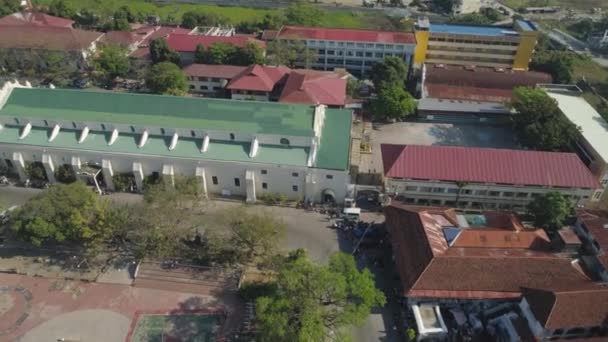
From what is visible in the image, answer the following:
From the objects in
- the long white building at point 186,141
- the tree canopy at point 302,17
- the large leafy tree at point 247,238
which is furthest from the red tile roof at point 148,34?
the large leafy tree at point 247,238

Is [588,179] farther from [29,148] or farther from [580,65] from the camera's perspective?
[29,148]

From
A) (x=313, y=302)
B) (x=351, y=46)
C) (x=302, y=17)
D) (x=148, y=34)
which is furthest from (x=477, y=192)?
(x=148, y=34)

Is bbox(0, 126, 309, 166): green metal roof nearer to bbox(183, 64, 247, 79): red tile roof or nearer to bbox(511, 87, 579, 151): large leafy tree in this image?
bbox(183, 64, 247, 79): red tile roof

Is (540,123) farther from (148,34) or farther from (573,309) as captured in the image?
(148,34)

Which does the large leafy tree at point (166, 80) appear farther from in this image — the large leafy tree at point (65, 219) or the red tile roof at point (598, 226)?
the red tile roof at point (598, 226)

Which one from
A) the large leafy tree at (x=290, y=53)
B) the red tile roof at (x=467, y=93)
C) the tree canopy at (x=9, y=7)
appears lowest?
the red tile roof at (x=467, y=93)

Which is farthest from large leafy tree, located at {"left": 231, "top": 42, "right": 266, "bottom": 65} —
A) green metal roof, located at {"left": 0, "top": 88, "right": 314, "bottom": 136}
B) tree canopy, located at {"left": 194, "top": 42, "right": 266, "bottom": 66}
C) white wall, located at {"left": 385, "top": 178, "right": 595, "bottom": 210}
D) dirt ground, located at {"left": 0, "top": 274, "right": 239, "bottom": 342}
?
dirt ground, located at {"left": 0, "top": 274, "right": 239, "bottom": 342}
